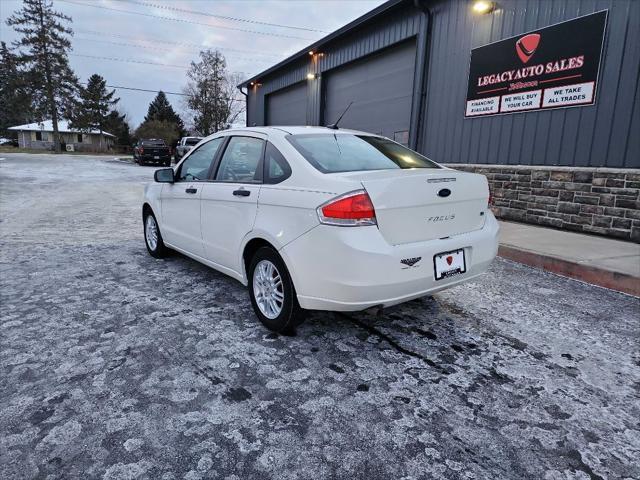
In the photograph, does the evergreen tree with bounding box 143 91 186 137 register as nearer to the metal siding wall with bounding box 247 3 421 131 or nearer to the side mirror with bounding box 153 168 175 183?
the metal siding wall with bounding box 247 3 421 131

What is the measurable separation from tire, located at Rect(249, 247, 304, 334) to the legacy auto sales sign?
6426 millimetres

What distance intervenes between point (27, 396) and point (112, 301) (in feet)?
4.78

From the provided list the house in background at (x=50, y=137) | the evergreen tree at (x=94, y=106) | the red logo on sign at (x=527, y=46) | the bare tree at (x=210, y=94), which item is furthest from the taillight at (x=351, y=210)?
the house in background at (x=50, y=137)

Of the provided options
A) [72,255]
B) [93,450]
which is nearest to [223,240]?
[93,450]

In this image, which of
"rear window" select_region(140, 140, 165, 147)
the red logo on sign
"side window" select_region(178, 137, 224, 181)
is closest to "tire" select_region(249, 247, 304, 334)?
"side window" select_region(178, 137, 224, 181)

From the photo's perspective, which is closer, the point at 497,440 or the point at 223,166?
the point at 497,440

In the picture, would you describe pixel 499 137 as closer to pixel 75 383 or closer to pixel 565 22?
pixel 565 22

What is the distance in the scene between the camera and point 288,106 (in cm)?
1747

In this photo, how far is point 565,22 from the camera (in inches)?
274

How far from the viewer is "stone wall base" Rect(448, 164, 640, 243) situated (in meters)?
6.25

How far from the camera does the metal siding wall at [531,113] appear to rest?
6.24m

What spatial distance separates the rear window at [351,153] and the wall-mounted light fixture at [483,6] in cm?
644

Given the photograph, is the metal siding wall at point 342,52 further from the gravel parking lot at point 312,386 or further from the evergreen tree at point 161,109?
the evergreen tree at point 161,109

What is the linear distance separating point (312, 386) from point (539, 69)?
7539 millimetres
